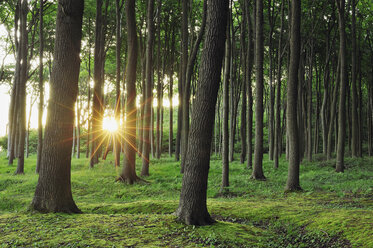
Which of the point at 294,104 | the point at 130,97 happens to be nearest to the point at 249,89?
the point at 294,104

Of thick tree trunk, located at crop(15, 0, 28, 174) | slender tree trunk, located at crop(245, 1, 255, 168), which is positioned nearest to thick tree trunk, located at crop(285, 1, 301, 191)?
slender tree trunk, located at crop(245, 1, 255, 168)

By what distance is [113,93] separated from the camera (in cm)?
4234

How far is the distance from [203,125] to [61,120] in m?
3.66

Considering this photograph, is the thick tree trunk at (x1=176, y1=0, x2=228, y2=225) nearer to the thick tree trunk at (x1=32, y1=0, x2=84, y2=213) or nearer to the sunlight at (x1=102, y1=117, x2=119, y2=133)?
the thick tree trunk at (x1=32, y1=0, x2=84, y2=213)

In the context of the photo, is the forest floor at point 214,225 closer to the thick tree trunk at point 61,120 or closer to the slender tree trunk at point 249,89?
the thick tree trunk at point 61,120

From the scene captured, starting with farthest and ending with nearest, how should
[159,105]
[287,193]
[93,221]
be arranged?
1. [159,105]
2. [287,193]
3. [93,221]

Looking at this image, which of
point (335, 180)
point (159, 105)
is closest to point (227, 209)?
point (335, 180)

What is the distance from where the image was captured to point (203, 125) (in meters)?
6.22

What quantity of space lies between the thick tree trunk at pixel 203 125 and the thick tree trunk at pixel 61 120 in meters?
3.15

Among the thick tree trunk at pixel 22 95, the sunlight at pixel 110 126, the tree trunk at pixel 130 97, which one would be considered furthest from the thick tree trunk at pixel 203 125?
the thick tree trunk at pixel 22 95

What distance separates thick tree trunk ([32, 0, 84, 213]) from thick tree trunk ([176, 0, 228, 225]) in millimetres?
3151

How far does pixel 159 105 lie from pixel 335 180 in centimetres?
1579

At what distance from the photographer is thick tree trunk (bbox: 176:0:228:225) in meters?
6.13

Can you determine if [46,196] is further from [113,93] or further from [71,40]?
→ [113,93]
